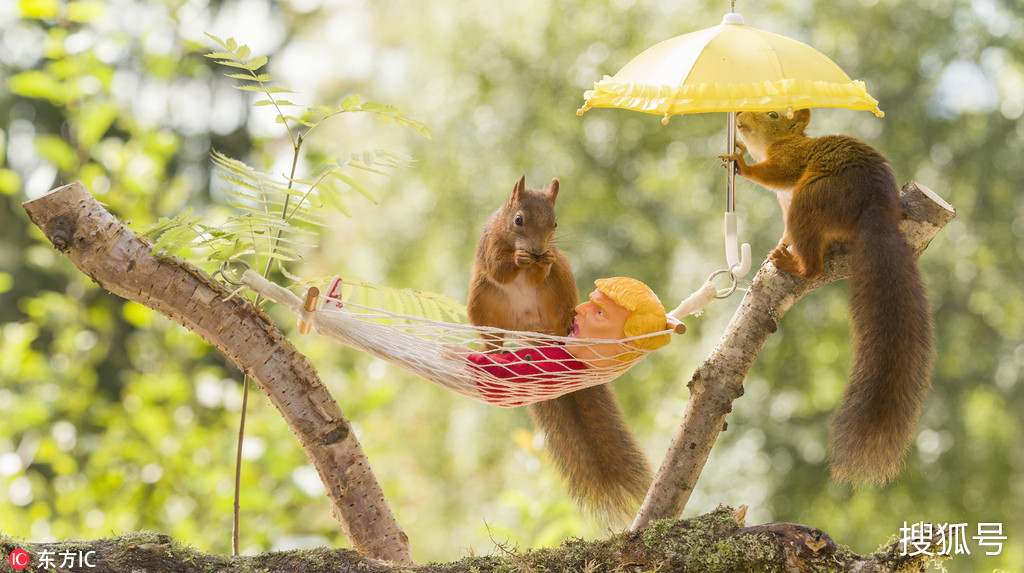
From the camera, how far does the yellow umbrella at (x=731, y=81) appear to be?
107 centimetres

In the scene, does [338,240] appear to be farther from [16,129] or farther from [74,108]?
[74,108]

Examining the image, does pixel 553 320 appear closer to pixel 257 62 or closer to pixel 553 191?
→ pixel 553 191

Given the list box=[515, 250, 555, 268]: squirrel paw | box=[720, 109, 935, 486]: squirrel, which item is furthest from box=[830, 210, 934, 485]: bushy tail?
box=[515, 250, 555, 268]: squirrel paw

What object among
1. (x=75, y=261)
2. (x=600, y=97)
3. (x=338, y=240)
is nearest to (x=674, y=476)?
(x=600, y=97)

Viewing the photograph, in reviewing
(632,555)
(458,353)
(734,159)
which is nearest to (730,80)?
(734,159)

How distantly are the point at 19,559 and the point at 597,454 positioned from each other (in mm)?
775

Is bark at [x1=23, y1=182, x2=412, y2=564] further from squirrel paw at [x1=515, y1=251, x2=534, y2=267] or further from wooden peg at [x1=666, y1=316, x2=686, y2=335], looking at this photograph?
wooden peg at [x1=666, y1=316, x2=686, y2=335]

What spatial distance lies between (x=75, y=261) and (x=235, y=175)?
0.25 meters

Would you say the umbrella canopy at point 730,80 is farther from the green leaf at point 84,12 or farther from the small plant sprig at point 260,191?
the green leaf at point 84,12

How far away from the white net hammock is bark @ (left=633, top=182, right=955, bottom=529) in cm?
10

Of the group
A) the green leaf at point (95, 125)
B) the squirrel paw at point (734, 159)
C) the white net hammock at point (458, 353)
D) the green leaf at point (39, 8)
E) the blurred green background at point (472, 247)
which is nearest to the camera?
the white net hammock at point (458, 353)

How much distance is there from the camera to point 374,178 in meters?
4.50

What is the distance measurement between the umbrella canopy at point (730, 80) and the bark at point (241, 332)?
22.5 inches

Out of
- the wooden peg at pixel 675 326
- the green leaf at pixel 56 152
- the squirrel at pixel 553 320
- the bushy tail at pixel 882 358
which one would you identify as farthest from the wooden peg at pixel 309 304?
the green leaf at pixel 56 152
